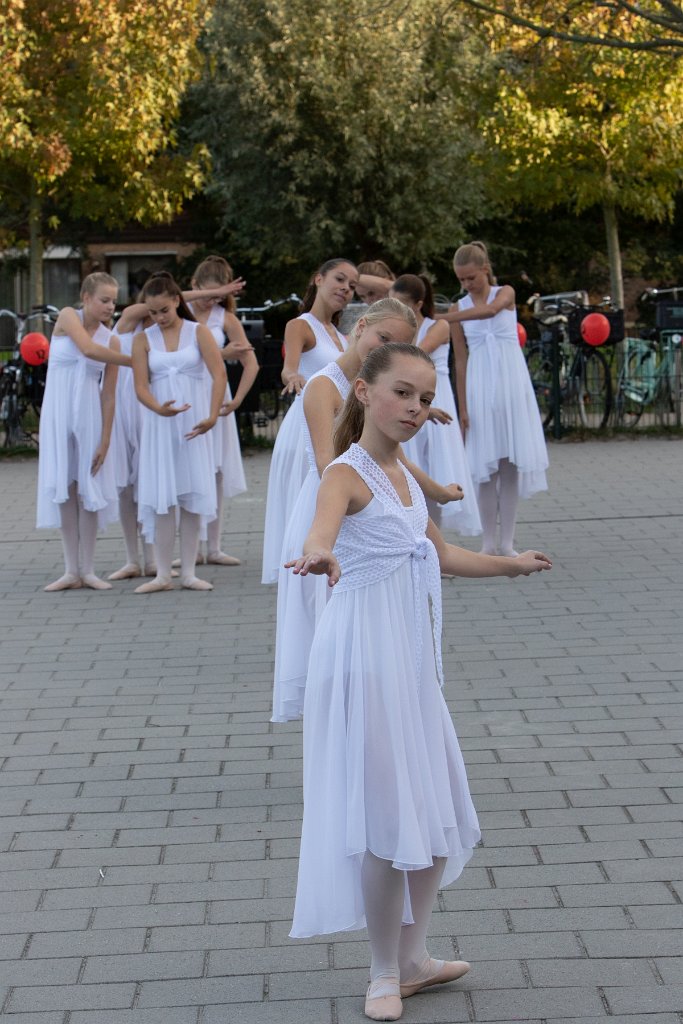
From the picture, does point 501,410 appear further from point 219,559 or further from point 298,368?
point 298,368

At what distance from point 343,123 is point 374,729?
81.5 ft

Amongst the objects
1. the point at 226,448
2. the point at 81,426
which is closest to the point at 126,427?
the point at 81,426

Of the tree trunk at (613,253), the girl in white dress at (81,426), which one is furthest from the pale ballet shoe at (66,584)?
the tree trunk at (613,253)

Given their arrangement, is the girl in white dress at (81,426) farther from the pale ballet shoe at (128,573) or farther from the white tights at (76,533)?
the pale ballet shoe at (128,573)

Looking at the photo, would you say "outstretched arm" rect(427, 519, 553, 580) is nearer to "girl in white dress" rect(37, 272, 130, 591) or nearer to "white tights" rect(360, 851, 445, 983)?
"white tights" rect(360, 851, 445, 983)

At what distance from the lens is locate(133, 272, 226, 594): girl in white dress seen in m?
9.66

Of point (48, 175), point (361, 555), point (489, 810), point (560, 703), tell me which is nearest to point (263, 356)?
point (48, 175)

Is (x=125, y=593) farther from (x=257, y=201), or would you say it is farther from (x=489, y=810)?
(x=257, y=201)

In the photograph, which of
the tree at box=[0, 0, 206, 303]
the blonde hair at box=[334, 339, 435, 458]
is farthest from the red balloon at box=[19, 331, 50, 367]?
the blonde hair at box=[334, 339, 435, 458]

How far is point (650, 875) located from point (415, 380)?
5.68 feet

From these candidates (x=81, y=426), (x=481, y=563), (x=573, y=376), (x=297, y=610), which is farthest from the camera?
(x=573, y=376)

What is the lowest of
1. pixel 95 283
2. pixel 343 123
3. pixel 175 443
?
pixel 175 443

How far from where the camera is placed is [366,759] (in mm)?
3715

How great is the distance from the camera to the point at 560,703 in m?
6.66
